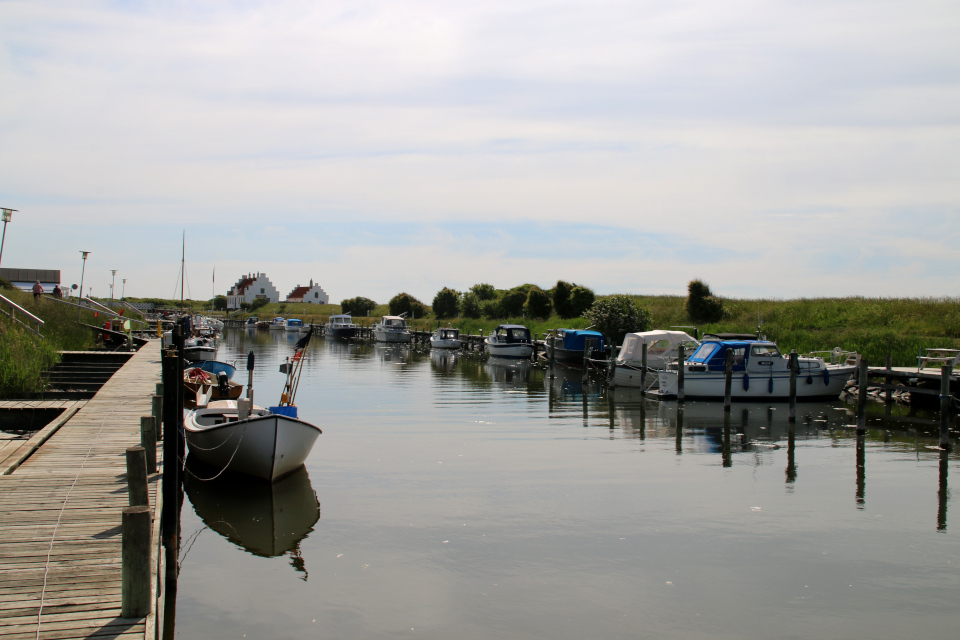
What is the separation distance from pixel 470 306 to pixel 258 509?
2697 inches

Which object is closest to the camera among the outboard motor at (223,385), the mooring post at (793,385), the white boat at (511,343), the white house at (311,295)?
the outboard motor at (223,385)

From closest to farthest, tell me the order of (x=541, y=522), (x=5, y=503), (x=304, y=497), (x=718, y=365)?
(x=5, y=503) < (x=541, y=522) < (x=304, y=497) < (x=718, y=365)

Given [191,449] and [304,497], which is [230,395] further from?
[304,497]

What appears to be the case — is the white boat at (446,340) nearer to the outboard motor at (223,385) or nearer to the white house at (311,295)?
the outboard motor at (223,385)

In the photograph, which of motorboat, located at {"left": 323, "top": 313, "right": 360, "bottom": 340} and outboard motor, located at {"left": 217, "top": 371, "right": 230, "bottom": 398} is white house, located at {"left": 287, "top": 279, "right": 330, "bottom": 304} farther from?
outboard motor, located at {"left": 217, "top": 371, "right": 230, "bottom": 398}

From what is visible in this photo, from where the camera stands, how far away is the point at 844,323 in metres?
43.1

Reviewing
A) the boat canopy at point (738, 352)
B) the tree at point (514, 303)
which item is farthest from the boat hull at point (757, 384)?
the tree at point (514, 303)

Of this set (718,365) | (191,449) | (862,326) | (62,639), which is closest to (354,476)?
(191,449)

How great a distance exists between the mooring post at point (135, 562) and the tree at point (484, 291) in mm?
77596

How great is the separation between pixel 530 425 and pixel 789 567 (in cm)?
1311

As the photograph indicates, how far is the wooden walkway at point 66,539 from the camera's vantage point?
6.53m

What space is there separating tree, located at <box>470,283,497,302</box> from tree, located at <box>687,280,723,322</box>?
36.7 metres

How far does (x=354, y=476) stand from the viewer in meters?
15.8

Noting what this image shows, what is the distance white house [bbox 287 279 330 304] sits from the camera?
14725 centimetres
